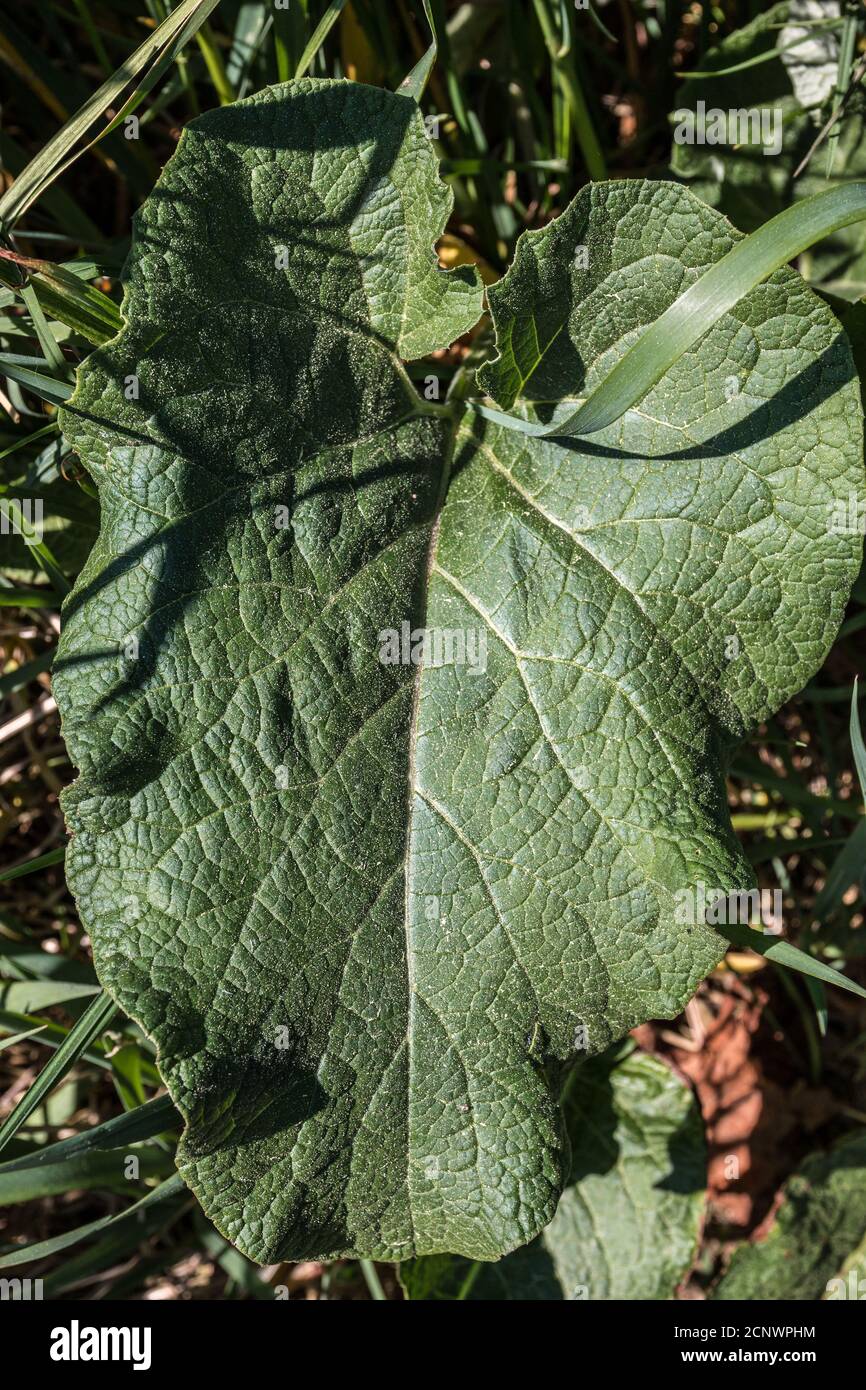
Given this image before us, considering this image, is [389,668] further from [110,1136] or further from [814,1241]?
[814,1241]

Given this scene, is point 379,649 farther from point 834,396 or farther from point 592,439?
point 834,396

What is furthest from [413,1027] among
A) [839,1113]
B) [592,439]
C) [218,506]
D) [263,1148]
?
[839,1113]

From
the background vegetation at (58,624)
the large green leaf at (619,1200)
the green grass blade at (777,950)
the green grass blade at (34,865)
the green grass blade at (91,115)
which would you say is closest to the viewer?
the green grass blade at (91,115)

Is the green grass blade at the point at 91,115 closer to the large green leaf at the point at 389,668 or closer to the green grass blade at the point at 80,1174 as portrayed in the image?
the large green leaf at the point at 389,668

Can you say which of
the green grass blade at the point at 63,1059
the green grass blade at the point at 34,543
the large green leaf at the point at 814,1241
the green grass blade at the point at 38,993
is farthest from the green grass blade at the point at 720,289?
the large green leaf at the point at 814,1241

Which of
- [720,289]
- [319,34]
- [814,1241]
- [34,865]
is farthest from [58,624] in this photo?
[814,1241]

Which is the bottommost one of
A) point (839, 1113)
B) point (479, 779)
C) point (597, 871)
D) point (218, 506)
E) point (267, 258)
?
point (839, 1113)

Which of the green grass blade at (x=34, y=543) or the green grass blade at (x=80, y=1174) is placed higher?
the green grass blade at (x=34, y=543)

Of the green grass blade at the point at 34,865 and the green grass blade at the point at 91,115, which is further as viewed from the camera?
the green grass blade at the point at 34,865
